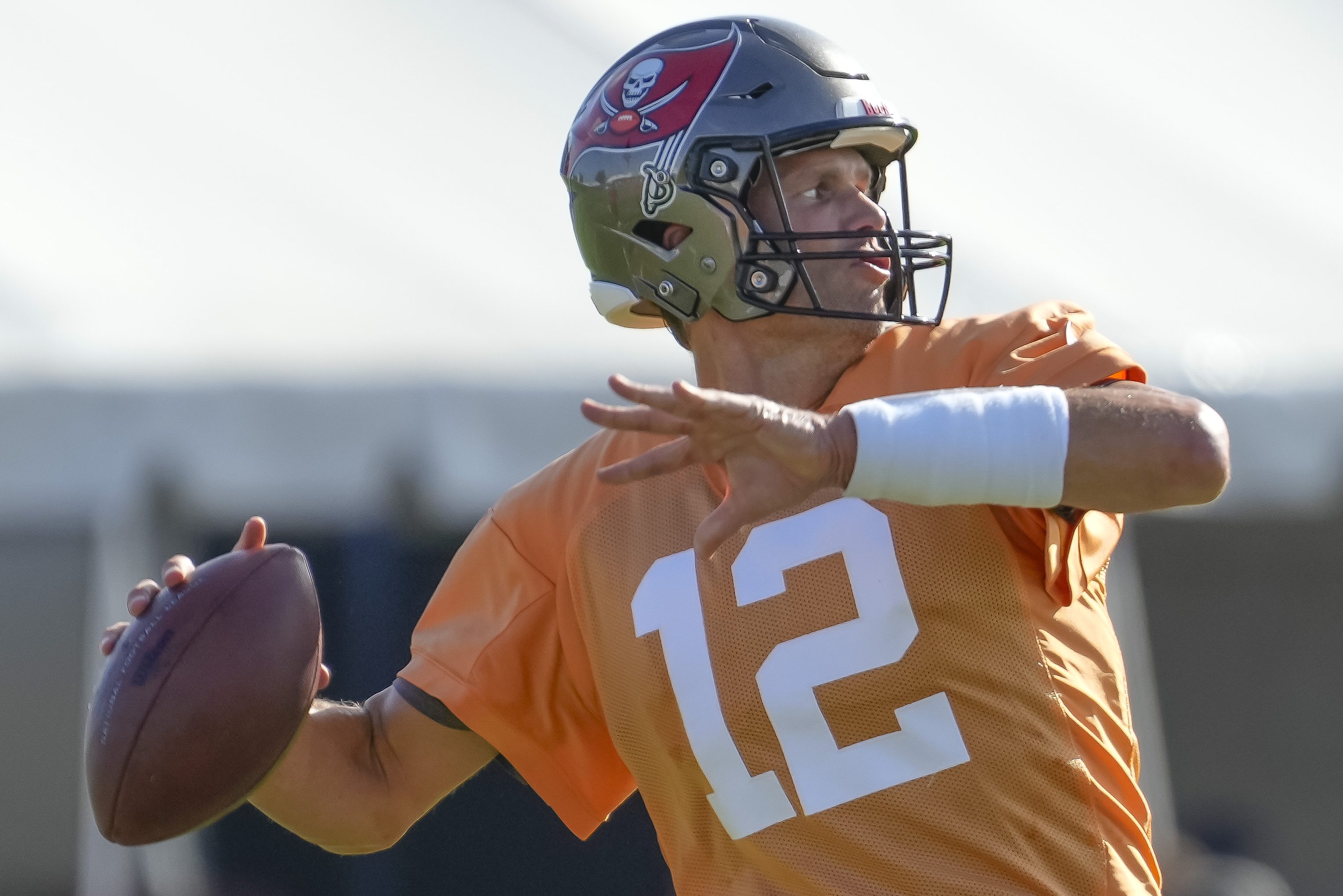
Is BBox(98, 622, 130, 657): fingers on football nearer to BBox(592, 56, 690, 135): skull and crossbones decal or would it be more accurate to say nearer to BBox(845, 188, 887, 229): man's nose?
BBox(592, 56, 690, 135): skull and crossbones decal

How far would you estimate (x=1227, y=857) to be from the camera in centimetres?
367

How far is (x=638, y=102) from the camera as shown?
2027 millimetres

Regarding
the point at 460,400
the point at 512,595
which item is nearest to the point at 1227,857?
the point at 460,400

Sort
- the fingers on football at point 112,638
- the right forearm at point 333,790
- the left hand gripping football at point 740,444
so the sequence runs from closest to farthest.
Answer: the left hand gripping football at point 740,444 → the fingers on football at point 112,638 → the right forearm at point 333,790

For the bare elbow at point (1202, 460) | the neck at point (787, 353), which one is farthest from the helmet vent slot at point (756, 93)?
the bare elbow at point (1202, 460)

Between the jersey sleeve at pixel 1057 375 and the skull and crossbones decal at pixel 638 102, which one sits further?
the skull and crossbones decal at pixel 638 102

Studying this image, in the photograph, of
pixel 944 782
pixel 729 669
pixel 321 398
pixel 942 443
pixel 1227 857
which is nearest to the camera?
pixel 942 443

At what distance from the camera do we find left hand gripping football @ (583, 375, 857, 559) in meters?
1.31

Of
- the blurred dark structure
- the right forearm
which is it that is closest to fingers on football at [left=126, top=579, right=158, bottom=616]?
the right forearm

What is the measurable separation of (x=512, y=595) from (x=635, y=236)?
1.76ft

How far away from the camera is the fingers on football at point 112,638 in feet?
5.94

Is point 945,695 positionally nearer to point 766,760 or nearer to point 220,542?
point 766,760

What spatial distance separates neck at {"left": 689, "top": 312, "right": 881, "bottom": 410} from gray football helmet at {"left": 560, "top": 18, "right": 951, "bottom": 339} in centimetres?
4

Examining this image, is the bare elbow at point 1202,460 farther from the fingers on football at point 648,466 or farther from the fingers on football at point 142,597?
the fingers on football at point 142,597
